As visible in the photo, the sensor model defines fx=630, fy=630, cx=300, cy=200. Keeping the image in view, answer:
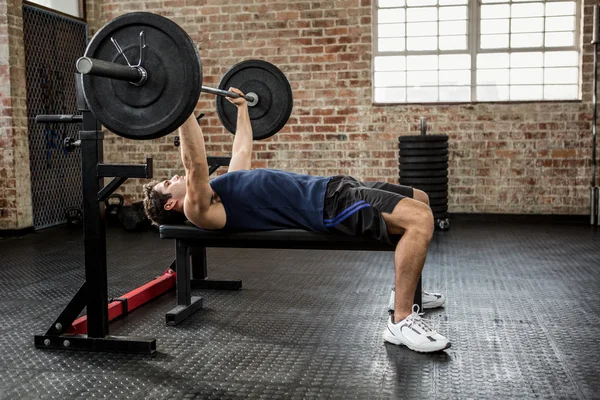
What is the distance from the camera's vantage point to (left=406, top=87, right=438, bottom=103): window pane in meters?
5.63

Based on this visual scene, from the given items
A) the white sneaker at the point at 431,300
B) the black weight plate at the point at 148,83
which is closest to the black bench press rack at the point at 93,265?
the black weight plate at the point at 148,83

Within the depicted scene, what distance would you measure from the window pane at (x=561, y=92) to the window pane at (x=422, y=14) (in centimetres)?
117

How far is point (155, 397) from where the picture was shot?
1878 millimetres

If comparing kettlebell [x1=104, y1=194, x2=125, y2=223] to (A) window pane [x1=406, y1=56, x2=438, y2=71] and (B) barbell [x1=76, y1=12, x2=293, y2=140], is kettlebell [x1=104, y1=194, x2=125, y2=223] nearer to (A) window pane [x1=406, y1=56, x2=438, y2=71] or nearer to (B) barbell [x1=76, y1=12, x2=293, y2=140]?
(A) window pane [x1=406, y1=56, x2=438, y2=71]

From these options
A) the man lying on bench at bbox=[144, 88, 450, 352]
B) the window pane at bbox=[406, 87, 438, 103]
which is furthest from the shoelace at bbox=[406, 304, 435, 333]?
the window pane at bbox=[406, 87, 438, 103]

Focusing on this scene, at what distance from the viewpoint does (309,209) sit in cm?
238

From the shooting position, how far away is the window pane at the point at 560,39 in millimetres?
5387

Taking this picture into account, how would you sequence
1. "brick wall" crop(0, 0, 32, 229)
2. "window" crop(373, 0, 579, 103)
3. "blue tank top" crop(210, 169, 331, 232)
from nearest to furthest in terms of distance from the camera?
"blue tank top" crop(210, 169, 331, 232), "brick wall" crop(0, 0, 32, 229), "window" crop(373, 0, 579, 103)

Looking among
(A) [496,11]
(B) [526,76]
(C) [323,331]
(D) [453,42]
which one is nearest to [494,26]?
(A) [496,11]

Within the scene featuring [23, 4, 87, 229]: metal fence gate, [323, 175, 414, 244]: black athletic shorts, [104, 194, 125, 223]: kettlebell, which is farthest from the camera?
[104, 194, 125, 223]: kettlebell

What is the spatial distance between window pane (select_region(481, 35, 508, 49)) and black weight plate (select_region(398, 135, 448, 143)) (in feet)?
3.31

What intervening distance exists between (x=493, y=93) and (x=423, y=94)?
0.60 metres

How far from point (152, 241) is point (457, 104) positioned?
285cm

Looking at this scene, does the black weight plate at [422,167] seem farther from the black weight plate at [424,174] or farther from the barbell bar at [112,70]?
the barbell bar at [112,70]
